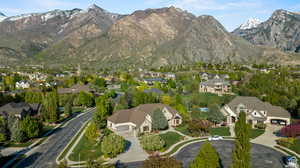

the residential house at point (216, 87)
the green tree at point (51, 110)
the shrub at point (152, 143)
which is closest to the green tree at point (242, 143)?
the shrub at point (152, 143)

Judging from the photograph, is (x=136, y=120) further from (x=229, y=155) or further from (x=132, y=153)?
(x=229, y=155)

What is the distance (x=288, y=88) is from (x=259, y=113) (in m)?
29.5

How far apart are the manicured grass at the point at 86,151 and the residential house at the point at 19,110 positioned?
29548 mm

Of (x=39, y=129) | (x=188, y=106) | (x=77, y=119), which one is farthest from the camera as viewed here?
(x=188, y=106)

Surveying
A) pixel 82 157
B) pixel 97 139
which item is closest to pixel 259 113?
pixel 97 139

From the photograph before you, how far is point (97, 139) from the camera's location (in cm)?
4991

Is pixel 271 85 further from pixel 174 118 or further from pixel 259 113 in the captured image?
pixel 174 118

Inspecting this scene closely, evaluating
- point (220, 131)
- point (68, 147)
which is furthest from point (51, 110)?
point (220, 131)

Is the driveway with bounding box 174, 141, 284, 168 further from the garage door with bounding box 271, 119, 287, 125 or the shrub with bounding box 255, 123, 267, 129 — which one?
the garage door with bounding box 271, 119, 287, 125

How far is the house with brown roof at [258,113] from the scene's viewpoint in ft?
197

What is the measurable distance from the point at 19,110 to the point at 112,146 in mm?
43182

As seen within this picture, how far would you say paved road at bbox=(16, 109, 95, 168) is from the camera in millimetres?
38756

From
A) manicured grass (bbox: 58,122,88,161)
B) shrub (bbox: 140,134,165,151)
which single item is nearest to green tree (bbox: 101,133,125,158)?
shrub (bbox: 140,134,165,151)

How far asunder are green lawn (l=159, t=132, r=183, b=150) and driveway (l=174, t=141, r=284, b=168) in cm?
335
